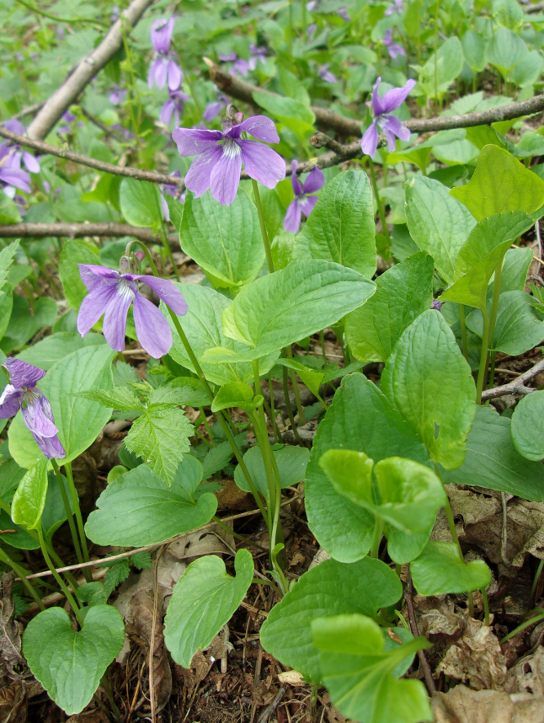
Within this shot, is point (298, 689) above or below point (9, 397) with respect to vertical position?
below

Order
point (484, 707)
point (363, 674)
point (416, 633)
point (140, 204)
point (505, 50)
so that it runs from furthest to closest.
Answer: point (505, 50), point (140, 204), point (416, 633), point (484, 707), point (363, 674)

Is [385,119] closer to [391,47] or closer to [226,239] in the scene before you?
[226,239]

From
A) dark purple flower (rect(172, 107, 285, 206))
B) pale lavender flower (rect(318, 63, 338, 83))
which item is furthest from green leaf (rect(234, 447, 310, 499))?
pale lavender flower (rect(318, 63, 338, 83))

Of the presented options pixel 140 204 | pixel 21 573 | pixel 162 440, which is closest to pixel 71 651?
pixel 21 573

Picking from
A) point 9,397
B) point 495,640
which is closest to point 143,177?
point 9,397

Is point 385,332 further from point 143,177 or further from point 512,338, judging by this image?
point 143,177
